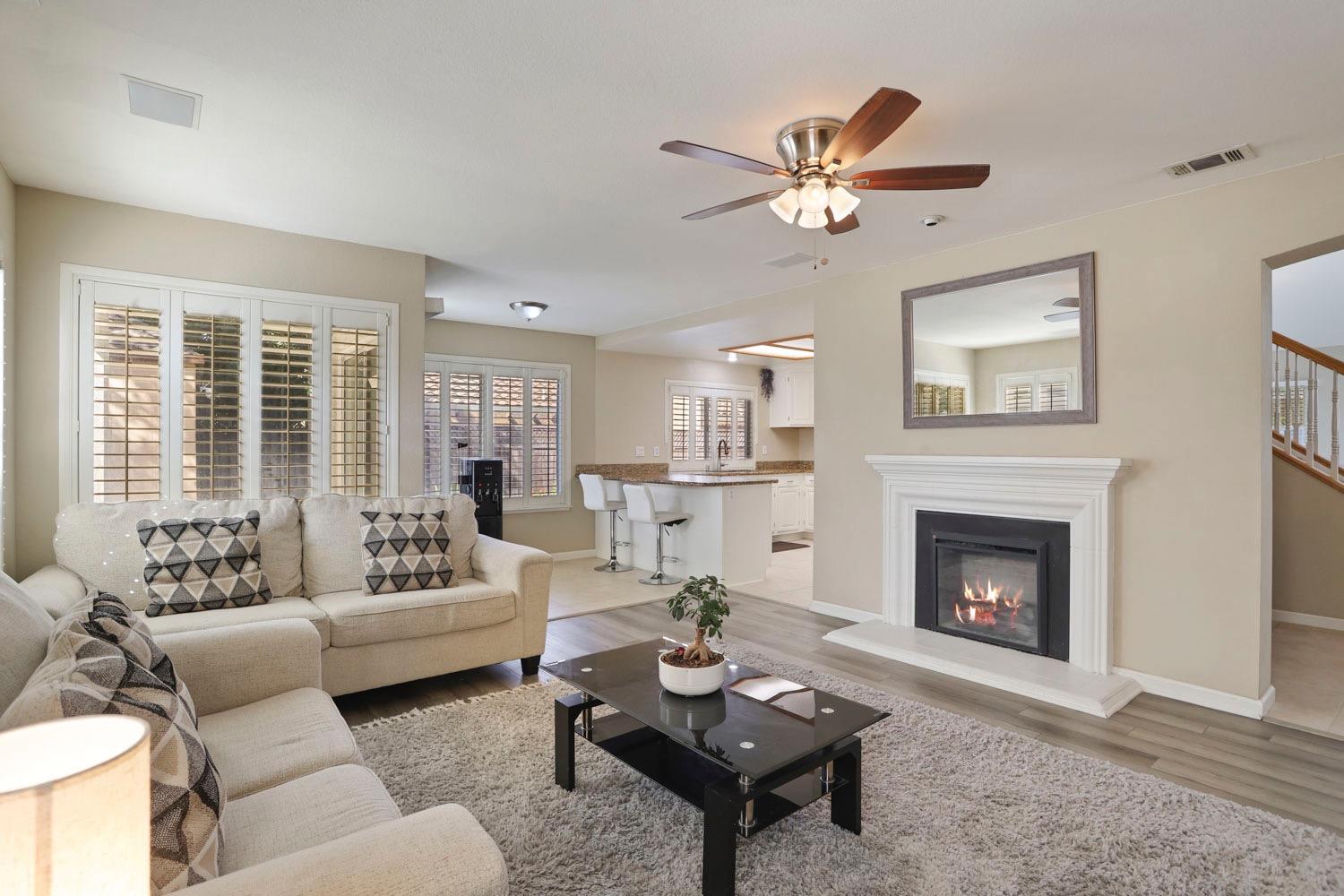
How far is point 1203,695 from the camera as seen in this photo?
10.6ft

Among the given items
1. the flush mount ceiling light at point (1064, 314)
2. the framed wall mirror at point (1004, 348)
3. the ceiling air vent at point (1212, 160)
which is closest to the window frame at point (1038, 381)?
the framed wall mirror at point (1004, 348)

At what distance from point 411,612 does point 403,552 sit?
0.38 meters

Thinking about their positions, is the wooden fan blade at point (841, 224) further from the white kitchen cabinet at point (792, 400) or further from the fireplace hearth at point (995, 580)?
the white kitchen cabinet at point (792, 400)

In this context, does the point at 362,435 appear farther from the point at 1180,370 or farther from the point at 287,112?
the point at 1180,370

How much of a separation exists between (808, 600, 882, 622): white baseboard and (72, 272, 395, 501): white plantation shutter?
312 centimetres

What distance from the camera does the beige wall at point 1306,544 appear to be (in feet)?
15.2

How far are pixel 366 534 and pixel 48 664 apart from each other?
7.60 feet

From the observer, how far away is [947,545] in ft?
13.8

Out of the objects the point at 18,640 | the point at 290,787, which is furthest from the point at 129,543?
the point at 290,787

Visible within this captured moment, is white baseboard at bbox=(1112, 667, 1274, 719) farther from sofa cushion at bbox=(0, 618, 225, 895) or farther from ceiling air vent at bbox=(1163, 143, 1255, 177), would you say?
sofa cushion at bbox=(0, 618, 225, 895)

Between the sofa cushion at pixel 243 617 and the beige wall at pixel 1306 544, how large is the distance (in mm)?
6157

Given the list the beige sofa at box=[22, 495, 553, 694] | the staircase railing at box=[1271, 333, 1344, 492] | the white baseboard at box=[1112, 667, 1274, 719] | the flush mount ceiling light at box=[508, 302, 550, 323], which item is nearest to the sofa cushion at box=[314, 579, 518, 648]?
the beige sofa at box=[22, 495, 553, 694]

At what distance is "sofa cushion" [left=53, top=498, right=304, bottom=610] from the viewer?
10.0 ft

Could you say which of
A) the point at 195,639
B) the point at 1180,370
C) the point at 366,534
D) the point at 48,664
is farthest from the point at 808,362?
the point at 48,664
